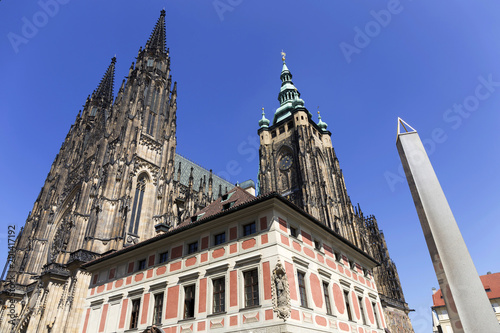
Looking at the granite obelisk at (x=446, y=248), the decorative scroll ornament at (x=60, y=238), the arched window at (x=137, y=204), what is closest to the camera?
the granite obelisk at (x=446, y=248)

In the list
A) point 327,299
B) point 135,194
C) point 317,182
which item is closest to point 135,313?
point 327,299

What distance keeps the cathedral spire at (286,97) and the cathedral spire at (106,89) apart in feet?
98.8

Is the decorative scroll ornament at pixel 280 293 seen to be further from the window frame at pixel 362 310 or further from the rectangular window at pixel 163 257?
the window frame at pixel 362 310

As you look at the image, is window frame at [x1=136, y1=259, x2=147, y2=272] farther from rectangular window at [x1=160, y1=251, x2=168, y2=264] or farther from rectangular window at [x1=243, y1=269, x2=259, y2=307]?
rectangular window at [x1=243, y1=269, x2=259, y2=307]

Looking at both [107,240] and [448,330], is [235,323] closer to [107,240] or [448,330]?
[107,240]

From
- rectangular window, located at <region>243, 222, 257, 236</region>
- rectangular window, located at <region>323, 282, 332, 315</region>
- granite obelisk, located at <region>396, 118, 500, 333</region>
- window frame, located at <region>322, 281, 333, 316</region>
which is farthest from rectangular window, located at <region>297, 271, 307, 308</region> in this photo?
granite obelisk, located at <region>396, 118, 500, 333</region>

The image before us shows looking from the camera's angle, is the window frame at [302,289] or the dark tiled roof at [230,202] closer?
the window frame at [302,289]

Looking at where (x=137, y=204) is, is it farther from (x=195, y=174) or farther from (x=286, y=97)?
(x=286, y=97)

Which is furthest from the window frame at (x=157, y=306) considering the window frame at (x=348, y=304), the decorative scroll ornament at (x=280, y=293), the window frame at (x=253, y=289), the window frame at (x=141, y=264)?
the window frame at (x=348, y=304)

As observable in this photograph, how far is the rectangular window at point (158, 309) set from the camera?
50.0 feet

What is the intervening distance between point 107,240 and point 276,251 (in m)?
22.0

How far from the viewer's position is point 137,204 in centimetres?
3459

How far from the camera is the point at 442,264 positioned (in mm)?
6527

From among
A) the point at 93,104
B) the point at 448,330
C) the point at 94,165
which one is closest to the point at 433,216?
the point at 94,165
